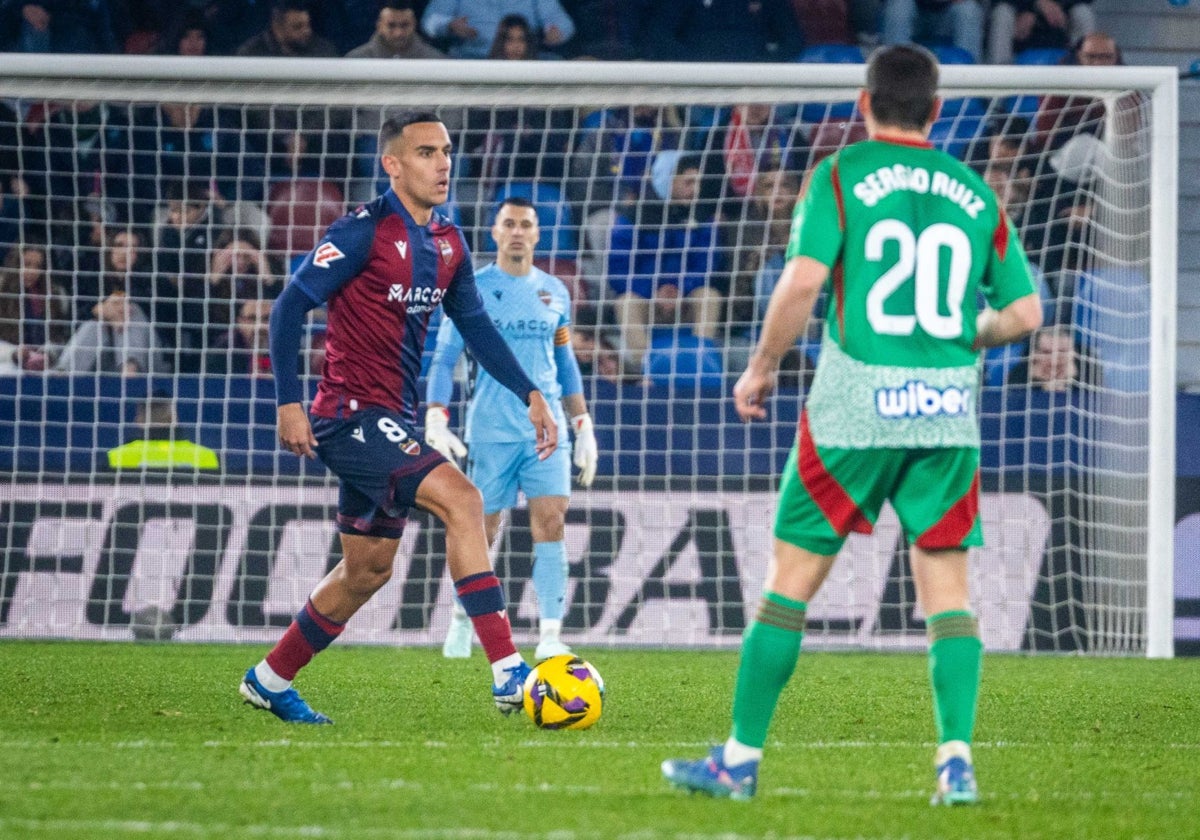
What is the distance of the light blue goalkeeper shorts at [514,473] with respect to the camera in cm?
880

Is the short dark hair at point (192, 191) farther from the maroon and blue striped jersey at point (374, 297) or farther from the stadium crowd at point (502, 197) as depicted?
the maroon and blue striped jersey at point (374, 297)

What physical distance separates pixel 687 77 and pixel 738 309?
7.12 ft

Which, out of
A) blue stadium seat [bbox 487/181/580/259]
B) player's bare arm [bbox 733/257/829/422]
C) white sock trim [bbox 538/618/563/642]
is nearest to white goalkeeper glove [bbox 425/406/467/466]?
white sock trim [bbox 538/618/563/642]

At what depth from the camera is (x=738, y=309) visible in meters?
11.2

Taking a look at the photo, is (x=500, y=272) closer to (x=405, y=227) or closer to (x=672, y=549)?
(x=672, y=549)

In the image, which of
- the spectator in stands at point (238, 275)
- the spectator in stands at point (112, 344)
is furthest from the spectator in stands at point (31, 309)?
the spectator in stands at point (238, 275)

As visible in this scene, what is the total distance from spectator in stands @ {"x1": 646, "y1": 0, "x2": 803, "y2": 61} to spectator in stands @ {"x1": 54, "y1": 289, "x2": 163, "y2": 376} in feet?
15.4

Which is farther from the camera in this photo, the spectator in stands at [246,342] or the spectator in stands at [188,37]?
the spectator in stands at [188,37]

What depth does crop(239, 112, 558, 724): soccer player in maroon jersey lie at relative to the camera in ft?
18.7

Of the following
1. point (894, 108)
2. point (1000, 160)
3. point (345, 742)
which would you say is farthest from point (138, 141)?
point (894, 108)

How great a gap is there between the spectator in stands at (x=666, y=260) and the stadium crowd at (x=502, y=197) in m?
0.01

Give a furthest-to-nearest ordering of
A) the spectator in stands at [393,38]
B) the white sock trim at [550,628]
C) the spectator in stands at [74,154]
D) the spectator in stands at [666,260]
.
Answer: the spectator in stands at [393,38] → the spectator in stands at [74,154] → the spectator in stands at [666,260] → the white sock trim at [550,628]

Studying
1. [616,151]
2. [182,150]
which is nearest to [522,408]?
[616,151]

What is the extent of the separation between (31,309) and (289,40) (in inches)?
113
